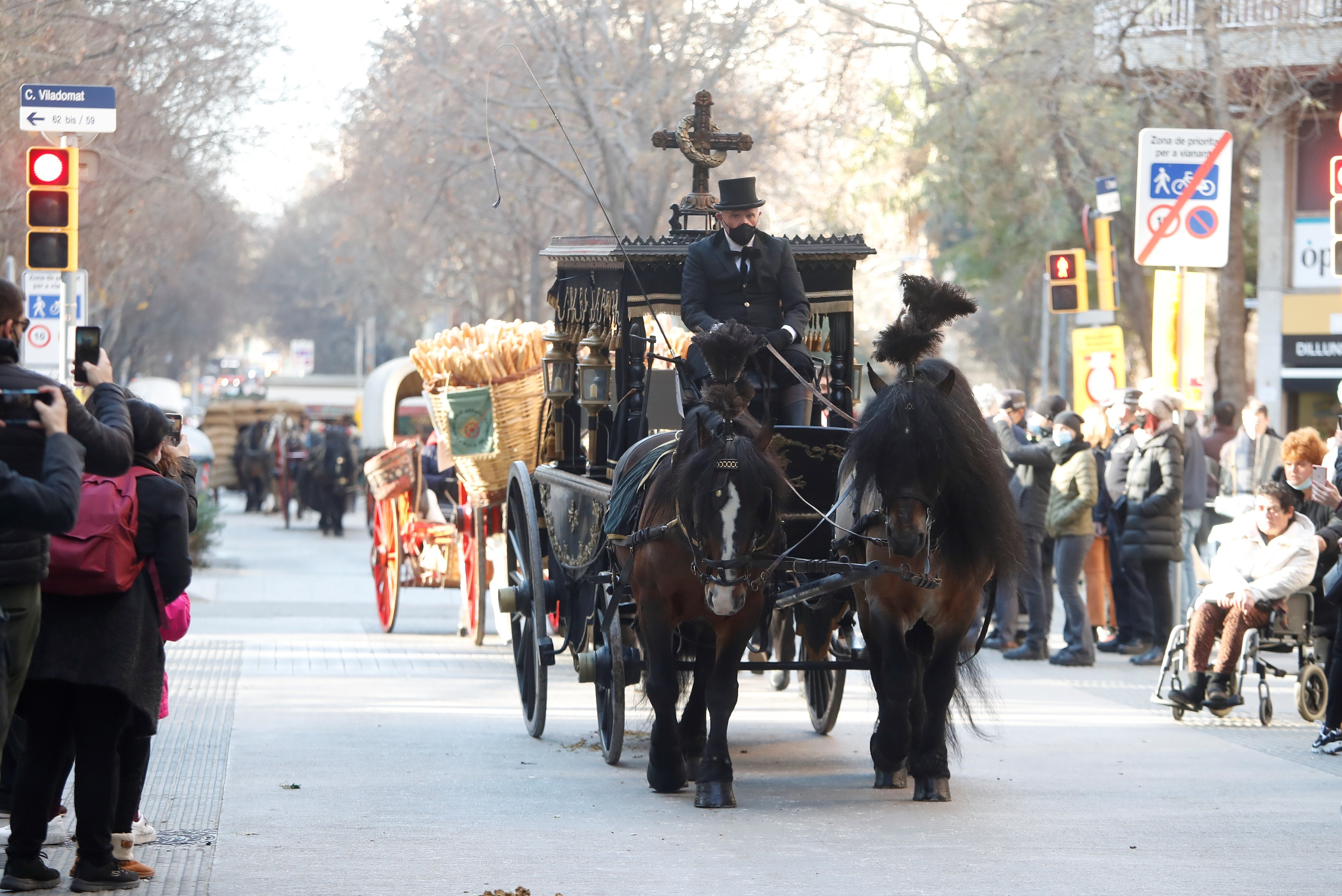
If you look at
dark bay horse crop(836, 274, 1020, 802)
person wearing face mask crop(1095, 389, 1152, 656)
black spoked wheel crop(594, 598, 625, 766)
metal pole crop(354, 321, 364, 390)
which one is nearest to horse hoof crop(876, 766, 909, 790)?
dark bay horse crop(836, 274, 1020, 802)

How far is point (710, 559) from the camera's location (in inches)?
291

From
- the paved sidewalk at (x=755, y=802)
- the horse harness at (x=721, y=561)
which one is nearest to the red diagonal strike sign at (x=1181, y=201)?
the paved sidewalk at (x=755, y=802)

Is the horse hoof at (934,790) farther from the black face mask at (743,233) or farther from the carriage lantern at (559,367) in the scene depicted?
the carriage lantern at (559,367)

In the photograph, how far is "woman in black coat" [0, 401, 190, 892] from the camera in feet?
19.1

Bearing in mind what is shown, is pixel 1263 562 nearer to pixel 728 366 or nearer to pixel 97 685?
pixel 728 366

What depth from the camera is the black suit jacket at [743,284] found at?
28.9 ft

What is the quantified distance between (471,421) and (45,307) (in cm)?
401

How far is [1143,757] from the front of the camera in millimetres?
9328

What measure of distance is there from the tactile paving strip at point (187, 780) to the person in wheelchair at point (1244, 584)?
5.56 meters

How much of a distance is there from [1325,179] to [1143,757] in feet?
58.1

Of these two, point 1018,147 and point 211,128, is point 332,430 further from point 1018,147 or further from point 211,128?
point 1018,147

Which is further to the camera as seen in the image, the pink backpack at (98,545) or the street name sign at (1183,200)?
the street name sign at (1183,200)

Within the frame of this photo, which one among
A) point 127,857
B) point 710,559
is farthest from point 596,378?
point 127,857

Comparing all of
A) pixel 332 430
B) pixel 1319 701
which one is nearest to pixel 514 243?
pixel 332 430
